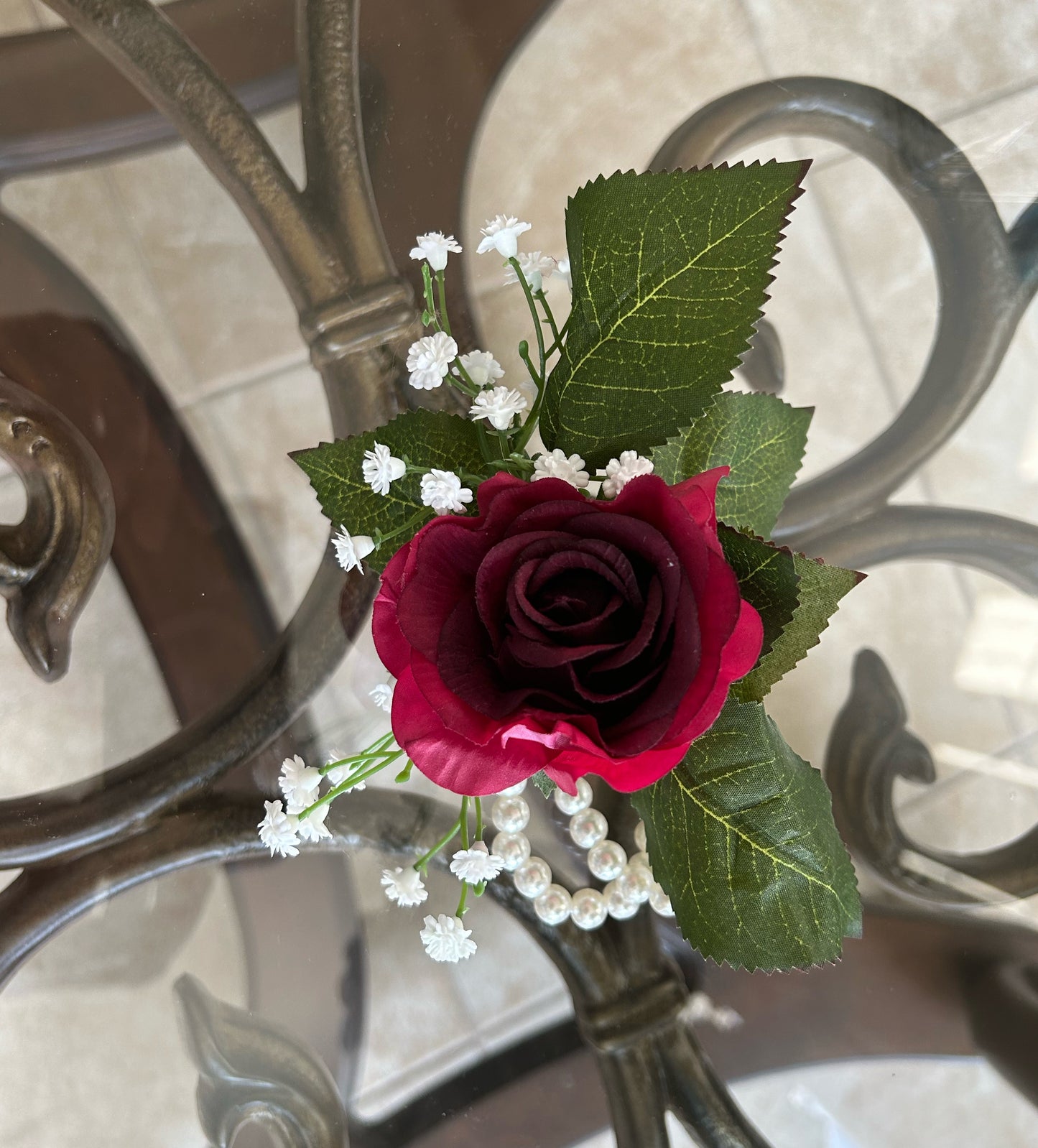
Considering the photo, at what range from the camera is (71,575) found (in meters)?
0.51

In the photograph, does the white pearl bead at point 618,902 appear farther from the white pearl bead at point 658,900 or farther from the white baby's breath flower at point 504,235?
the white baby's breath flower at point 504,235

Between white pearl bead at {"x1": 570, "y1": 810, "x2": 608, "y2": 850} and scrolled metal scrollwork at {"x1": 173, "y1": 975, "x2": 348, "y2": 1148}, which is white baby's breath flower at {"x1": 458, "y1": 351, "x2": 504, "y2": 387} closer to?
white pearl bead at {"x1": 570, "y1": 810, "x2": 608, "y2": 850}

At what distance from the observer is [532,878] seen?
485 mm

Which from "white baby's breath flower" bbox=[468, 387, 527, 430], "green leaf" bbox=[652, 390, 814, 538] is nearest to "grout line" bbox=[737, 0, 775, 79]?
"green leaf" bbox=[652, 390, 814, 538]

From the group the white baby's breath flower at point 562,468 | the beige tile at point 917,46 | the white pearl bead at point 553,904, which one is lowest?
the white pearl bead at point 553,904

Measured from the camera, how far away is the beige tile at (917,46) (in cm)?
55

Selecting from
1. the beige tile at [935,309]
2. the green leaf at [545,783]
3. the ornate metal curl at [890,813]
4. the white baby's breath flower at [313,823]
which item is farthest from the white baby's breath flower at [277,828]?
the beige tile at [935,309]

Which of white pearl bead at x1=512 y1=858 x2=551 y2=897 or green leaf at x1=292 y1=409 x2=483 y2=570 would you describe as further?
white pearl bead at x1=512 y1=858 x2=551 y2=897

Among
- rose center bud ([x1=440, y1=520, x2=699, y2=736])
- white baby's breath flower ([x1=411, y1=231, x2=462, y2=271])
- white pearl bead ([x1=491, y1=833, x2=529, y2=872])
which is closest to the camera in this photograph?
rose center bud ([x1=440, y1=520, x2=699, y2=736])

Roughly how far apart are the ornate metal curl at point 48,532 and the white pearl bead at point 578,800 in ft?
0.92

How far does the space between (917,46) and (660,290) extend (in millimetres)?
343

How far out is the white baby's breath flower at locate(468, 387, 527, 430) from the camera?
355 mm

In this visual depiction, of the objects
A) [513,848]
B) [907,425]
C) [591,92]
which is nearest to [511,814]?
[513,848]

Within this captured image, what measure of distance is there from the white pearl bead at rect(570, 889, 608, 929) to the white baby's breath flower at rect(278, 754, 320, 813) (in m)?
0.17
